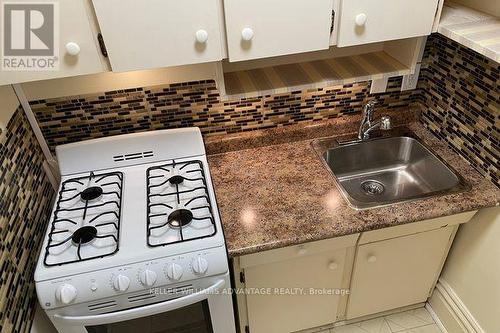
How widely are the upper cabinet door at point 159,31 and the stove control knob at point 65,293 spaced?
67 centimetres

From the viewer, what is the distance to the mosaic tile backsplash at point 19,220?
104cm

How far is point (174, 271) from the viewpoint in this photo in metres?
1.07

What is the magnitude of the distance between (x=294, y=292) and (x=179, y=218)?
606mm

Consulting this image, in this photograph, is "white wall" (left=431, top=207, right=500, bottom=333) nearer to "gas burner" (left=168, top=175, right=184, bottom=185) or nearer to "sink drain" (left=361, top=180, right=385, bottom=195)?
"sink drain" (left=361, top=180, right=385, bottom=195)

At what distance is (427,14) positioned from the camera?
1135mm

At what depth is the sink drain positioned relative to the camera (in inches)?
63.4

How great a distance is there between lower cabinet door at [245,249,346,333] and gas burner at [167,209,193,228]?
12.3 inches

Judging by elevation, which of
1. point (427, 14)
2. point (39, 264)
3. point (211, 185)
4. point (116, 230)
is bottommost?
point (39, 264)

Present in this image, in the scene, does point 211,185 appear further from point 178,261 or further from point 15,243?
point 15,243

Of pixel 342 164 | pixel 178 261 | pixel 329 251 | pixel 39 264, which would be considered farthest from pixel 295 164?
pixel 39 264

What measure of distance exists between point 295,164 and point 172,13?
0.81 m

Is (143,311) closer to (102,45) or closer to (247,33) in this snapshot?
(102,45)

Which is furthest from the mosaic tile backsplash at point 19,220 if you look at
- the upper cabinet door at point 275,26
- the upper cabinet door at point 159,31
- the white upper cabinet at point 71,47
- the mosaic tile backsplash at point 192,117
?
the upper cabinet door at point 275,26

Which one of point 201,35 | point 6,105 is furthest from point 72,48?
point 6,105
